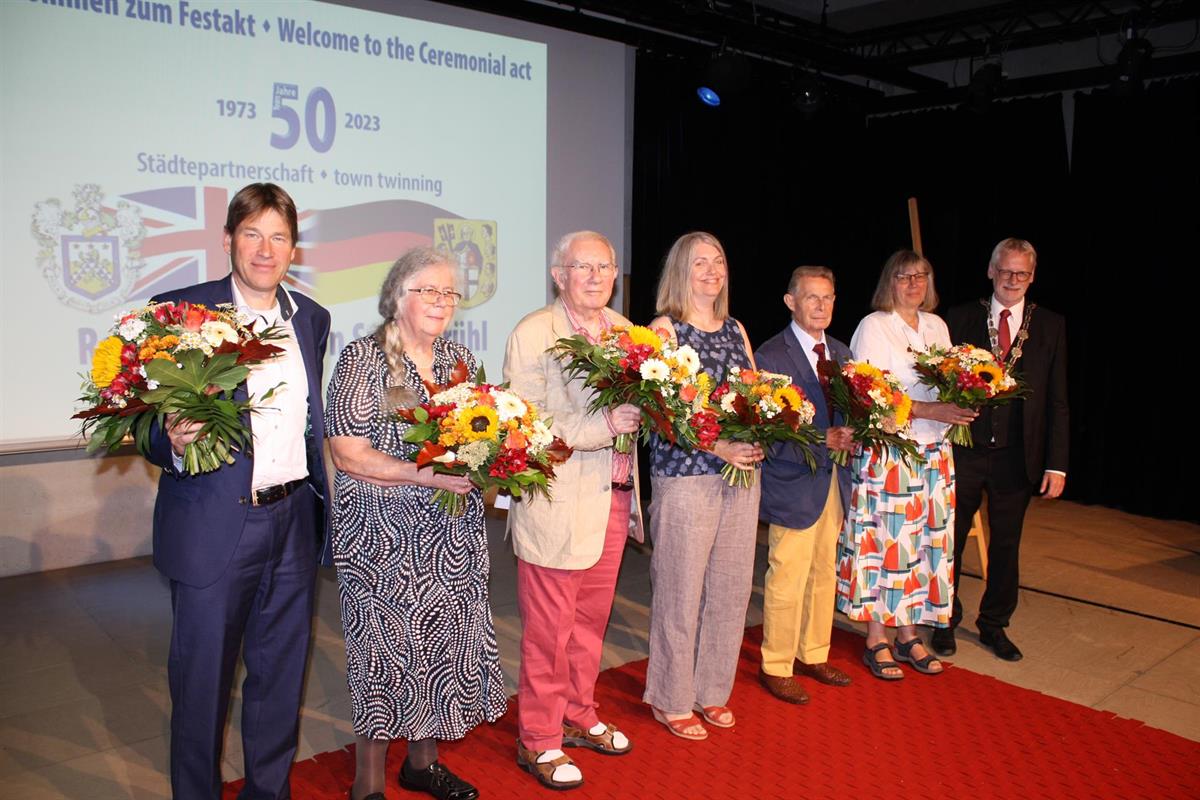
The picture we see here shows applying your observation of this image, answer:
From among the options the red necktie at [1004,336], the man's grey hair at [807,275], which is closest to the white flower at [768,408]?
the man's grey hair at [807,275]

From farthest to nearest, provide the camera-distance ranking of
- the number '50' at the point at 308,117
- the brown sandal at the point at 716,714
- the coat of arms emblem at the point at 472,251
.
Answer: the coat of arms emblem at the point at 472,251
the number '50' at the point at 308,117
the brown sandal at the point at 716,714

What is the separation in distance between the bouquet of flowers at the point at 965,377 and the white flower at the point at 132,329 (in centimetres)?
291

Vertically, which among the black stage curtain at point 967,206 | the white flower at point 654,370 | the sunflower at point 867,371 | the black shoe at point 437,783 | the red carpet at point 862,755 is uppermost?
the black stage curtain at point 967,206

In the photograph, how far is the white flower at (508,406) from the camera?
2.50 meters

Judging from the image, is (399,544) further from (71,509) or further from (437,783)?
(71,509)

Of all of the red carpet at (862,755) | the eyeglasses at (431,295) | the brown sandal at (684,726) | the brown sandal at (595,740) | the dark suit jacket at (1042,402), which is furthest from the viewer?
the dark suit jacket at (1042,402)

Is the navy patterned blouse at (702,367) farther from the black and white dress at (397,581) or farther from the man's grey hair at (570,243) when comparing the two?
the black and white dress at (397,581)

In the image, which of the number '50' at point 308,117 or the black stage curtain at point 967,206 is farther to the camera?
the black stage curtain at point 967,206

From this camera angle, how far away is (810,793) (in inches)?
121

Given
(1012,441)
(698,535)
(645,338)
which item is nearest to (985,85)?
(1012,441)

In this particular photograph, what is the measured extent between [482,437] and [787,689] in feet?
6.59

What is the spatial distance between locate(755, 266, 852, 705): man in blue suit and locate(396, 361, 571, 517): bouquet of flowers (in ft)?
4.58

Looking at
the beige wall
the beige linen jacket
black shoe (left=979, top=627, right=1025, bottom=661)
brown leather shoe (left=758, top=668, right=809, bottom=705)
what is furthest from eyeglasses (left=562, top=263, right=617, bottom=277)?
the beige wall

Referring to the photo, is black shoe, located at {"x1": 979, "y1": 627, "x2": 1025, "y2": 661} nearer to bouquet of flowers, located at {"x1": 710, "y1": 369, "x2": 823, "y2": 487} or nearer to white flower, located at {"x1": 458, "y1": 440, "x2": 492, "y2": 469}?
bouquet of flowers, located at {"x1": 710, "y1": 369, "x2": 823, "y2": 487}
